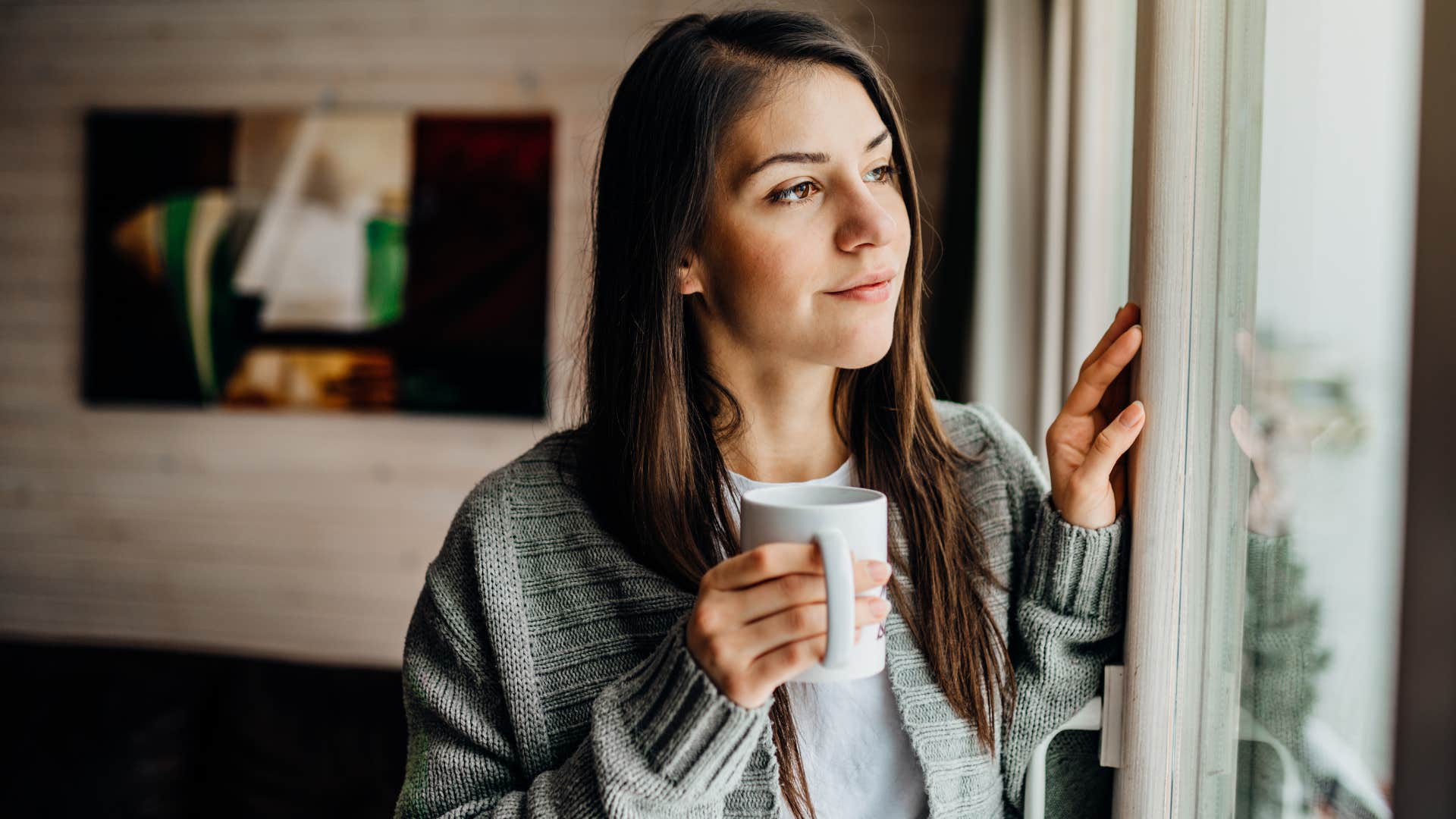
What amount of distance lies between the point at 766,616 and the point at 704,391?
40 centimetres

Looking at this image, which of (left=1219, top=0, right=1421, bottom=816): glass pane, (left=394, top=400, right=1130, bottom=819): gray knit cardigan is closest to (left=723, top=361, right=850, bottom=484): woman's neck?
(left=394, top=400, right=1130, bottom=819): gray knit cardigan

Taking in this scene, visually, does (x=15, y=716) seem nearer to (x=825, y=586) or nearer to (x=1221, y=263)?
(x=825, y=586)

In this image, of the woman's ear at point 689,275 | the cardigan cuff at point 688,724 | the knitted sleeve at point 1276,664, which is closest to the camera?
the knitted sleeve at point 1276,664

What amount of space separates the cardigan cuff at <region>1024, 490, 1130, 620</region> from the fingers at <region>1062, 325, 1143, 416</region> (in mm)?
99

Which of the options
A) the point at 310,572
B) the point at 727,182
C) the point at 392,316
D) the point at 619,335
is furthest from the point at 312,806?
the point at 727,182

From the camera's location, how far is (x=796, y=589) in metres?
0.69

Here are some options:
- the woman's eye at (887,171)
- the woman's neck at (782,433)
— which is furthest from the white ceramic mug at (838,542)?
the woman's eye at (887,171)

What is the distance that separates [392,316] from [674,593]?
236 centimetres

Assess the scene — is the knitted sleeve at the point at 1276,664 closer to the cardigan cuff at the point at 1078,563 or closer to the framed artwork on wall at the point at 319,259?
the cardigan cuff at the point at 1078,563

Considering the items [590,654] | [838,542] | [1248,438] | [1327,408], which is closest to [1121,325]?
[1248,438]

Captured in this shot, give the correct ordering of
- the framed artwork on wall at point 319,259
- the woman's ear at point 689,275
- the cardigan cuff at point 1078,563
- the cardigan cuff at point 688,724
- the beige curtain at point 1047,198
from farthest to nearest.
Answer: the framed artwork on wall at point 319,259, the beige curtain at point 1047,198, the woman's ear at point 689,275, the cardigan cuff at point 1078,563, the cardigan cuff at point 688,724

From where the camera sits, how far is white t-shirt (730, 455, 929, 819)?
94 cm

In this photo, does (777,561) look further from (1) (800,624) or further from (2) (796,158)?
(2) (796,158)

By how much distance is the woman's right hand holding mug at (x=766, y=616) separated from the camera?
2.27ft
